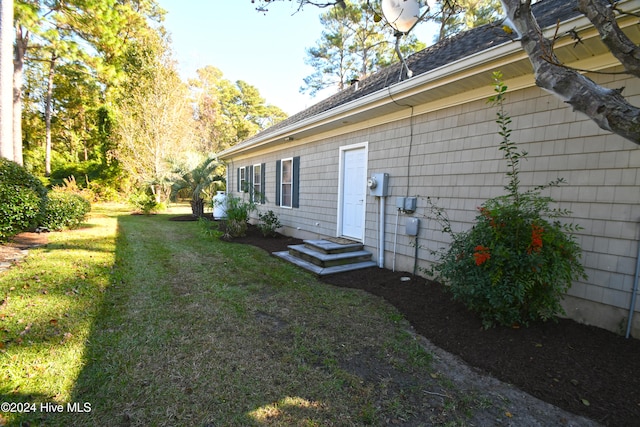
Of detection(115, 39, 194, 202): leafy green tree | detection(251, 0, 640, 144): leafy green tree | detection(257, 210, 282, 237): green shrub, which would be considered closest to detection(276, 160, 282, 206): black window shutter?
detection(257, 210, 282, 237): green shrub

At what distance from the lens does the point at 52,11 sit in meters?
10.1

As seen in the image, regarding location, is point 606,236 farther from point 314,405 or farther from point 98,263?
point 98,263

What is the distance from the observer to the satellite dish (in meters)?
4.20

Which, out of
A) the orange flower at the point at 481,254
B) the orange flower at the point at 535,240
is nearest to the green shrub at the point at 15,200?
the orange flower at the point at 481,254

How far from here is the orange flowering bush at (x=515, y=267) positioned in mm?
2594

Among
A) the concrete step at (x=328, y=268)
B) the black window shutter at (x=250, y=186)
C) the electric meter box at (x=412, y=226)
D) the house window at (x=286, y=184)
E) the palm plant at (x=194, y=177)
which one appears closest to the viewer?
the electric meter box at (x=412, y=226)

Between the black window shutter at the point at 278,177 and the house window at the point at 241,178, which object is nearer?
the black window shutter at the point at 278,177

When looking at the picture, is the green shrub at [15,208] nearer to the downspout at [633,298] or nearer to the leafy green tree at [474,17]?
the downspout at [633,298]

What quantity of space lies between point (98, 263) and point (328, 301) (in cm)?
406

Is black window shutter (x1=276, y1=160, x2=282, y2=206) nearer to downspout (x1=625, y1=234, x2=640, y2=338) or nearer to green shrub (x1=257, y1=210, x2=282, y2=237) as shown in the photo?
green shrub (x1=257, y1=210, x2=282, y2=237)

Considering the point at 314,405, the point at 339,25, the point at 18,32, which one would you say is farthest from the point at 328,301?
the point at 339,25

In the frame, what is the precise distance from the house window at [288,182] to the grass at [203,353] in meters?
3.90

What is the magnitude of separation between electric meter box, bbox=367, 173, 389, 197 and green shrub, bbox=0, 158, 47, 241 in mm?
6874

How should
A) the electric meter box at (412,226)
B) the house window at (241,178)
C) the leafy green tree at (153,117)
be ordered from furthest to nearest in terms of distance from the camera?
the leafy green tree at (153,117), the house window at (241,178), the electric meter box at (412,226)
